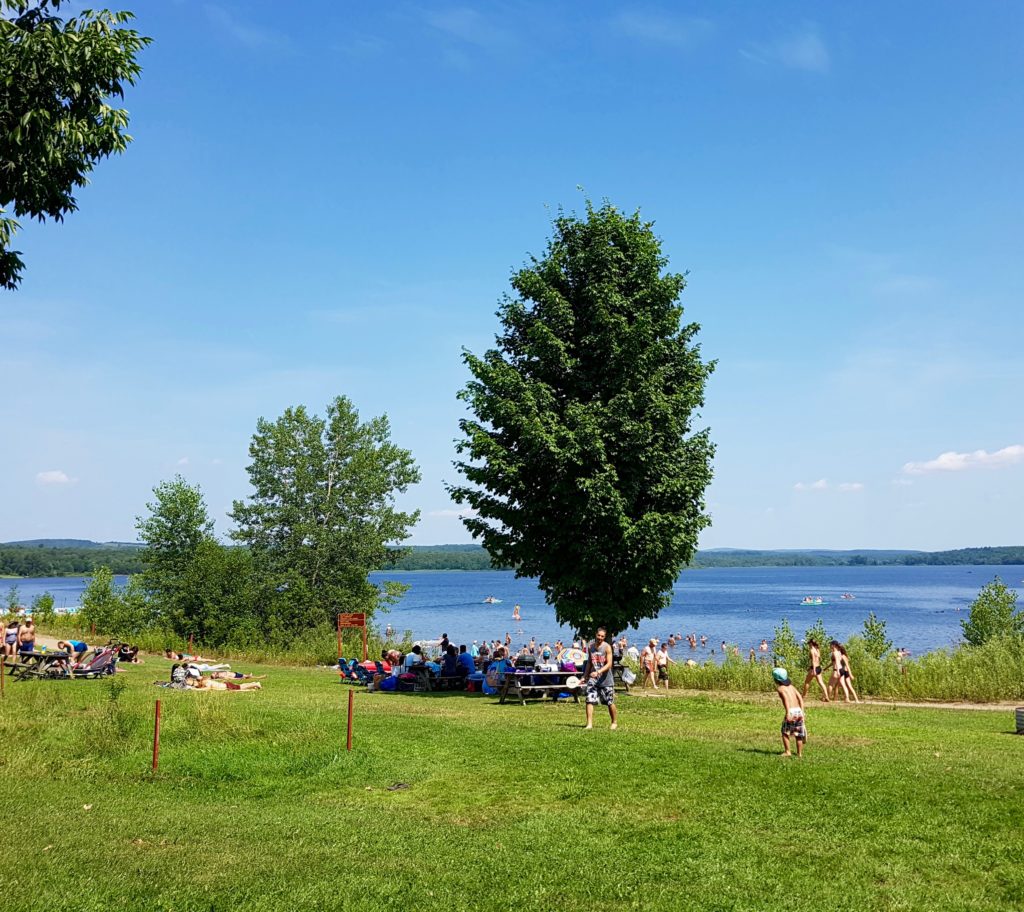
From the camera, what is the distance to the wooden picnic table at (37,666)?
23875 mm

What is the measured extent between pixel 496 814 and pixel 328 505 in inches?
1516

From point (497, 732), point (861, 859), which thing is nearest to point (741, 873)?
point (861, 859)

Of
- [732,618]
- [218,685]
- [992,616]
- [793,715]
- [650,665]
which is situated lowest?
[732,618]

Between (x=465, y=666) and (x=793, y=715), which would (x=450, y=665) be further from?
(x=793, y=715)

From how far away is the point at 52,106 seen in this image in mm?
11000

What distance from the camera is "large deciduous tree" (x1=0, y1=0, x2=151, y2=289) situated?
1046 centimetres

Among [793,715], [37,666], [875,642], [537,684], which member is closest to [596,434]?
[537,684]

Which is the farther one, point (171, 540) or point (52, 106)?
point (171, 540)

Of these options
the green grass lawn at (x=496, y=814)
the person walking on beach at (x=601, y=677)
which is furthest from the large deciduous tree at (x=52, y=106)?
the person walking on beach at (x=601, y=677)

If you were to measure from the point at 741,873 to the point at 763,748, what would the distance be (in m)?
6.20

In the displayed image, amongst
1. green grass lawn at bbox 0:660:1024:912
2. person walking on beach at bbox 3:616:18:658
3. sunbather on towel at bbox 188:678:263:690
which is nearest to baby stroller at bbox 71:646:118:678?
sunbather on towel at bbox 188:678:263:690

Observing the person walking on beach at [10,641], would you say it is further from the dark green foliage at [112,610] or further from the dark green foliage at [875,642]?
the dark green foliage at [875,642]

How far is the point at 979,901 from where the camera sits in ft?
24.2

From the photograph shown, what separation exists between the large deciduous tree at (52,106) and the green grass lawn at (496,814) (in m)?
7.39
